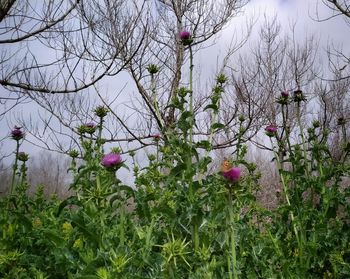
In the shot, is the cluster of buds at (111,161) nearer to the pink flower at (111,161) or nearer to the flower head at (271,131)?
the pink flower at (111,161)

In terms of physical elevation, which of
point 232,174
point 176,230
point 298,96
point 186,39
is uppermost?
point 186,39

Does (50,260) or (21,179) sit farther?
(21,179)

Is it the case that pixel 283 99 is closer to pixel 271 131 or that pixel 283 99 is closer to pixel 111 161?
pixel 271 131

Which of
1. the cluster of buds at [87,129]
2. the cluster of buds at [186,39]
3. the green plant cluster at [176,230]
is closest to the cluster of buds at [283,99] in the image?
the green plant cluster at [176,230]

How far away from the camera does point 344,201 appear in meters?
2.70

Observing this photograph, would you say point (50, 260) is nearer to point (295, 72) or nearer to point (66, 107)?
point (66, 107)

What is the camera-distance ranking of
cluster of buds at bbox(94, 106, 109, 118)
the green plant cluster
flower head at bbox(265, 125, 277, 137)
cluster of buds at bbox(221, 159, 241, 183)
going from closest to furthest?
cluster of buds at bbox(221, 159, 241, 183) < the green plant cluster < cluster of buds at bbox(94, 106, 109, 118) < flower head at bbox(265, 125, 277, 137)

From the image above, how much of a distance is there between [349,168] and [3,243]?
213 cm

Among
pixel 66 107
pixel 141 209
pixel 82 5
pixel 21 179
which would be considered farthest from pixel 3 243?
pixel 66 107

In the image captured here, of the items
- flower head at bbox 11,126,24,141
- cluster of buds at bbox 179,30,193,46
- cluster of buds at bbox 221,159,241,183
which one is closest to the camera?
cluster of buds at bbox 221,159,241,183

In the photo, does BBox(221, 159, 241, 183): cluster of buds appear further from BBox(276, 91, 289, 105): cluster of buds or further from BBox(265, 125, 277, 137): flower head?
BBox(276, 91, 289, 105): cluster of buds

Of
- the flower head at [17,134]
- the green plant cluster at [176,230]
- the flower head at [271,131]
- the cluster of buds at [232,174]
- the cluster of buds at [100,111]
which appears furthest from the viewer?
the flower head at [271,131]

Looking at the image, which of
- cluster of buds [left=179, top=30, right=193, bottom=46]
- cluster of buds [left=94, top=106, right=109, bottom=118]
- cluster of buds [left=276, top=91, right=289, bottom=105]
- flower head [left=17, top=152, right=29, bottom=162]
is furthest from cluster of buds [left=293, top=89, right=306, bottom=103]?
flower head [left=17, top=152, right=29, bottom=162]

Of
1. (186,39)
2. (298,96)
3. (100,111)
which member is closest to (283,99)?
(298,96)
